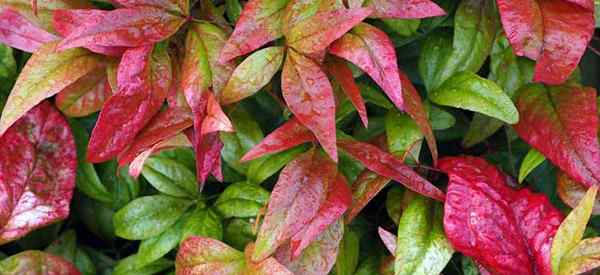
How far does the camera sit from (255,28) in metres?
0.80

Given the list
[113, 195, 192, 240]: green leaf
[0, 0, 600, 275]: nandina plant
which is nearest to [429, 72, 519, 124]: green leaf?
[0, 0, 600, 275]: nandina plant

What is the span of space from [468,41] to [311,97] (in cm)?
24

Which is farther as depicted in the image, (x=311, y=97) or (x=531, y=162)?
(x=531, y=162)

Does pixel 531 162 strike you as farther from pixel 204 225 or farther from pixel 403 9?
pixel 204 225

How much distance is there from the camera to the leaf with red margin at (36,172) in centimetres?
97

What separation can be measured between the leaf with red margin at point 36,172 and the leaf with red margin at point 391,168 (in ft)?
1.10

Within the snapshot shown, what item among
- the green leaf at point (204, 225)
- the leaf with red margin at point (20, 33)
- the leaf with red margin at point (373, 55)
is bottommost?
the green leaf at point (204, 225)

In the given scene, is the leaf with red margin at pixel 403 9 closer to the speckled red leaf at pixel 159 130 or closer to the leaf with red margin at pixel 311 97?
the leaf with red margin at pixel 311 97

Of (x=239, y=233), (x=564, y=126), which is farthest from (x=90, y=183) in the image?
(x=564, y=126)

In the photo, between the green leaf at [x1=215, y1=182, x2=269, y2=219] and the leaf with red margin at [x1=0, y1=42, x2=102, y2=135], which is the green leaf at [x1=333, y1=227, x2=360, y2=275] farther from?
the leaf with red margin at [x1=0, y1=42, x2=102, y2=135]

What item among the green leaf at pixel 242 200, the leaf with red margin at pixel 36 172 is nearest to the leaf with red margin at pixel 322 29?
the green leaf at pixel 242 200

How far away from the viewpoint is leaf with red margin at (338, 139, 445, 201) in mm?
822

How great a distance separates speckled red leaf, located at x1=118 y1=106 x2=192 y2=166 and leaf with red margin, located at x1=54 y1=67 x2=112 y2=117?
0.12m

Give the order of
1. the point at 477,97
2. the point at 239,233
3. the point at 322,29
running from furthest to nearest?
the point at 239,233 < the point at 477,97 < the point at 322,29
